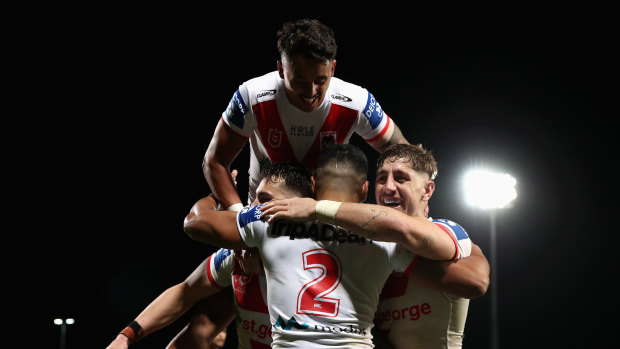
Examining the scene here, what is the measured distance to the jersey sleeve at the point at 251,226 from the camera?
319 centimetres

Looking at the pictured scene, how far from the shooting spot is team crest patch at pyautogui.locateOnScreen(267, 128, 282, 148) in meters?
4.08

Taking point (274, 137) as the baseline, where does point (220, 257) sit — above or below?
below

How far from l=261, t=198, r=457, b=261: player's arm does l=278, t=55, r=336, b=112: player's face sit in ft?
2.68

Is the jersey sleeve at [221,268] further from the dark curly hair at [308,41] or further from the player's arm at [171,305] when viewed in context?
the dark curly hair at [308,41]

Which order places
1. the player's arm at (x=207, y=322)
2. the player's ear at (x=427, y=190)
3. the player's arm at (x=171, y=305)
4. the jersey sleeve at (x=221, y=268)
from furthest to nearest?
1. the player's arm at (x=207, y=322)
2. the player's arm at (x=171, y=305)
3. the jersey sleeve at (x=221, y=268)
4. the player's ear at (x=427, y=190)

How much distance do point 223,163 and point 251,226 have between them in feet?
3.26

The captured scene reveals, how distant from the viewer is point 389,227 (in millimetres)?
2932

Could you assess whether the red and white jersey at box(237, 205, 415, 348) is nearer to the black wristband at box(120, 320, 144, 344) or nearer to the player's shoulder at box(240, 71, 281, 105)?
the player's shoulder at box(240, 71, 281, 105)

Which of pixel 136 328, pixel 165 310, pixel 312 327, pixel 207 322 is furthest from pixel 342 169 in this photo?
pixel 136 328

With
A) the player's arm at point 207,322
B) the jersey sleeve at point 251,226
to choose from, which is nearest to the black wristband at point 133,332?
the player's arm at point 207,322

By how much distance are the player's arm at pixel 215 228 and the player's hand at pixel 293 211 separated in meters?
0.30

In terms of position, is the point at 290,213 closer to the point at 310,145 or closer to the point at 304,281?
the point at 304,281

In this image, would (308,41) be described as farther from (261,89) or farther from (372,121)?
(372,121)

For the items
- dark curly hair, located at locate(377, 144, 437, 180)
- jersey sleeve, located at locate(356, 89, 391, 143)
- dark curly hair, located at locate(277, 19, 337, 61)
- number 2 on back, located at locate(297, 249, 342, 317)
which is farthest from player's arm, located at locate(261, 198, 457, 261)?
jersey sleeve, located at locate(356, 89, 391, 143)
